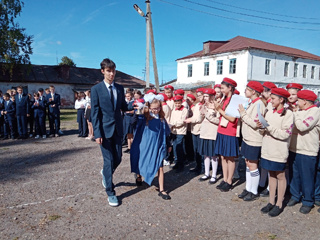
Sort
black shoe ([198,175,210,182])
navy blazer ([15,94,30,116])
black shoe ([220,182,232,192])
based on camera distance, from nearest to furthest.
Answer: black shoe ([220,182,232,192]) → black shoe ([198,175,210,182]) → navy blazer ([15,94,30,116])

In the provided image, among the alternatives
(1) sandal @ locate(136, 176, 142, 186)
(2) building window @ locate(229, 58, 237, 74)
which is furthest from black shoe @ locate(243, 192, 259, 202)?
(2) building window @ locate(229, 58, 237, 74)

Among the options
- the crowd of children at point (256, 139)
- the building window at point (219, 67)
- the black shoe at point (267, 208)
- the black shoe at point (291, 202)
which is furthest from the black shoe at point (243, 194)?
the building window at point (219, 67)

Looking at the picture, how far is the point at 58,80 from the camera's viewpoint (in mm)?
33031

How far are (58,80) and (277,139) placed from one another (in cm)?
3401

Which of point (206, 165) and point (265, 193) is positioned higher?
point (206, 165)

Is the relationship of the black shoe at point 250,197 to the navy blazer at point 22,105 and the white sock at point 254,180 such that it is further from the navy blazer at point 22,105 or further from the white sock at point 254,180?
the navy blazer at point 22,105

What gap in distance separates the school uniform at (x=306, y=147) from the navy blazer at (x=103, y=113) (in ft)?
9.09

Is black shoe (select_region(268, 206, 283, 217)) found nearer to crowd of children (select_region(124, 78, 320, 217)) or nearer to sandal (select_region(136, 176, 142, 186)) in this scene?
crowd of children (select_region(124, 78, 320, 217))

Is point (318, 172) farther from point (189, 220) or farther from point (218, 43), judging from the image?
point (218, 43)

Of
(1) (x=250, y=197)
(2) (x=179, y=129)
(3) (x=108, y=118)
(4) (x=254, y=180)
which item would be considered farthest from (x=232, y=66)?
(3) (x=108, y=118)

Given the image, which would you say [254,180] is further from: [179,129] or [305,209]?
[179,129]

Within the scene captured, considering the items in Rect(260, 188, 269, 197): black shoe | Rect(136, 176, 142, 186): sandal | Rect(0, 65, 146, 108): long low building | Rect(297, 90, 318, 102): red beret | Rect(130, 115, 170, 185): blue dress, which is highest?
Rect(0, 65, 146, 108): long low building

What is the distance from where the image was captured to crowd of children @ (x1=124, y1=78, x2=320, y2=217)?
3453 mm

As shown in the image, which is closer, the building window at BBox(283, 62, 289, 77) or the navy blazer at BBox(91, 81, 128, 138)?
the navy blazer at BBox(91, 81, 128, 138)
